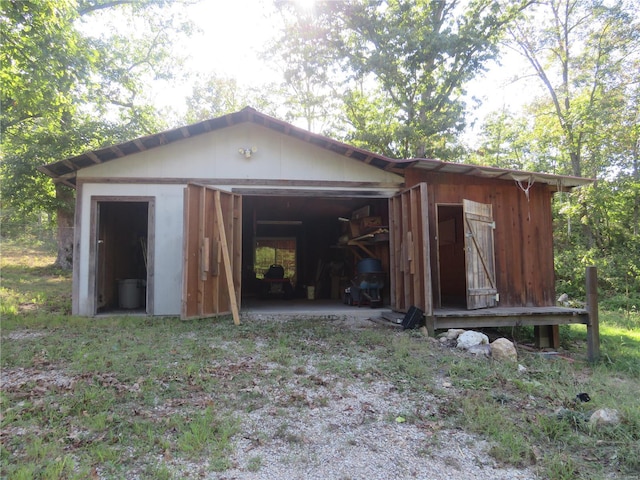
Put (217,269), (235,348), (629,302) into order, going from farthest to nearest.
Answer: (629,302) → (217,269) → (235,348)

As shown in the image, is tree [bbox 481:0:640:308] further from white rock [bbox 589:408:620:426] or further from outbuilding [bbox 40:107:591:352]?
white rock [bbox 589:408:620:426]

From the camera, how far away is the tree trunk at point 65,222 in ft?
47.9

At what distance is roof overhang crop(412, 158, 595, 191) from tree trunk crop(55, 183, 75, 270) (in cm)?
1308

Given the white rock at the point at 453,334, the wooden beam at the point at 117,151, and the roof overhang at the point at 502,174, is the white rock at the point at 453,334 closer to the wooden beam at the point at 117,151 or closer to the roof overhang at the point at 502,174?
the roof overhang at the point at 502,174

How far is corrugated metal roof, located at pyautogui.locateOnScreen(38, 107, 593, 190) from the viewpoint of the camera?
6.88 m

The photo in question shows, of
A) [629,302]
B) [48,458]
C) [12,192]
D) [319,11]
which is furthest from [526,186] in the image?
[12,192]

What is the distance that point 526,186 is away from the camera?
7758 millimetres

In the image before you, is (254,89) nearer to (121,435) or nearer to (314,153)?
(314,153)

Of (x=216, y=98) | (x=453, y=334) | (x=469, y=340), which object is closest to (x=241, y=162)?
(x=453, y=334)

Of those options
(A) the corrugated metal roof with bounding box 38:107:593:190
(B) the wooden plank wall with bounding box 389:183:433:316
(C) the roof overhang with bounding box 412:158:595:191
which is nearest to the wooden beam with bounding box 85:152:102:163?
(A) the corrugated metal roof with bounding box 38:107:593:190

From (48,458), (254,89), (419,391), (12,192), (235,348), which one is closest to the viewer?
(48,458)

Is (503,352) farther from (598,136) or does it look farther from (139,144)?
(598,136)

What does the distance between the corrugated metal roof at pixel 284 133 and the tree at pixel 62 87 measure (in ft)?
8.34

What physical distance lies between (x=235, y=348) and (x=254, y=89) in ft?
66.2
